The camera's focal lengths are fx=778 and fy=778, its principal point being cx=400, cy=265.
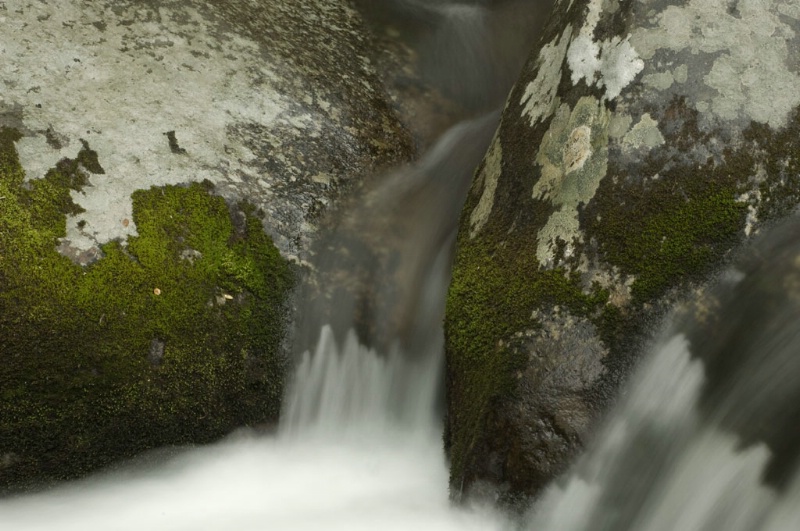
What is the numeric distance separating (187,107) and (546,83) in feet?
6.55

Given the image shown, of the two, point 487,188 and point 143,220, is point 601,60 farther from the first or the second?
point 143,220

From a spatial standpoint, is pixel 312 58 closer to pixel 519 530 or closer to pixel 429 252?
pixel 429 252

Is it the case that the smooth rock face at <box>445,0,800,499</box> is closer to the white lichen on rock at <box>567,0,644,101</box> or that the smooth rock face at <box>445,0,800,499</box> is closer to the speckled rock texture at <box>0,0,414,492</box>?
the white lichen on rock at <box>567,0,644,101</box>

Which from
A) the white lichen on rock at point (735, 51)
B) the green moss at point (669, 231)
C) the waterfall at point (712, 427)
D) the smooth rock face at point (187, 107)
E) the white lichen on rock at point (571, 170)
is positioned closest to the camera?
the waterfall at point (712, 427)

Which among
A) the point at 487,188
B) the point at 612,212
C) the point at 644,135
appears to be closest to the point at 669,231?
the point at 612,212

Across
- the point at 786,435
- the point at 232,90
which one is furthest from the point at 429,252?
the point at 786,435

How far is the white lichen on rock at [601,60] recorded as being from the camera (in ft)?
12.2

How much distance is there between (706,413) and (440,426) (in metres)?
1.45

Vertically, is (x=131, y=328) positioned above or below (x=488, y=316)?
below

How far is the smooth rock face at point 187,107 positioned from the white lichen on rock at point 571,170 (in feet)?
4.52

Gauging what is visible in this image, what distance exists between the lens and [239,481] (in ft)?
13.1

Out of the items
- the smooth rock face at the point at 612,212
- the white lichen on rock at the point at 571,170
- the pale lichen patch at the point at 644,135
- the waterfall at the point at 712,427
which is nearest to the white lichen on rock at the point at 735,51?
the smooth rock face at the point at 612,212

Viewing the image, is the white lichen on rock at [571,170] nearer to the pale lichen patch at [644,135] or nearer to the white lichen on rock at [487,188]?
the pale lichen patch at [644,135]

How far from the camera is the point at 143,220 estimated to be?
3871 mm
